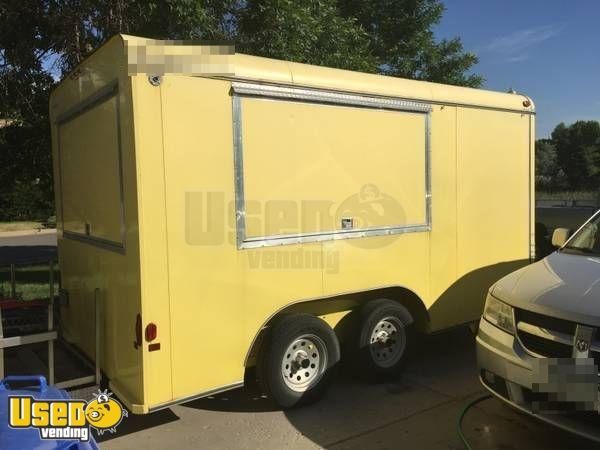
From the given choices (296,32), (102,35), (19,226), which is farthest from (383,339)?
(19,226)

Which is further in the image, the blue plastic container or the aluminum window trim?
the aluminum window trim

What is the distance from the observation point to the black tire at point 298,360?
14.2ft

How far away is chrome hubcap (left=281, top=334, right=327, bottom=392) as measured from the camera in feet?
14.7

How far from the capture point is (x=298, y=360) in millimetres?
4555

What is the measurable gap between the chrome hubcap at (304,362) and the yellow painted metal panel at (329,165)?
3.17ft

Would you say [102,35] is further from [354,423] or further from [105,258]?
[354,423]

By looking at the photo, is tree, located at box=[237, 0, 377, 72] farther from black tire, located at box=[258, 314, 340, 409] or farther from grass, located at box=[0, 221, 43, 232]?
grass, located at box=[0, 221, 43, 232]

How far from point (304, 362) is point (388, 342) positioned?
40.2 inches

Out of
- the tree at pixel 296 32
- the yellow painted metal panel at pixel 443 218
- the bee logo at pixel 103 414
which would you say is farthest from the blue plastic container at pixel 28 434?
the tree at pixel 296 32

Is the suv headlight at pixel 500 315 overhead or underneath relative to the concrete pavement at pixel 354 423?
overhead

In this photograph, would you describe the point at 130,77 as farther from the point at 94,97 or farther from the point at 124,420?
the point at 124,420

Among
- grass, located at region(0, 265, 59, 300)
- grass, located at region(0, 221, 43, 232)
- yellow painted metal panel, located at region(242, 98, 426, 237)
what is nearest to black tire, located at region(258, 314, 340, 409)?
yellow painted metal panel, located at region(242, 98, 426, 237)

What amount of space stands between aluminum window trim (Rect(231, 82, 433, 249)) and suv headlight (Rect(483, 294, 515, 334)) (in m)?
1.21

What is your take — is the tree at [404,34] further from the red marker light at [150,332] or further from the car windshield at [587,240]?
the red marker light at [150,332]
